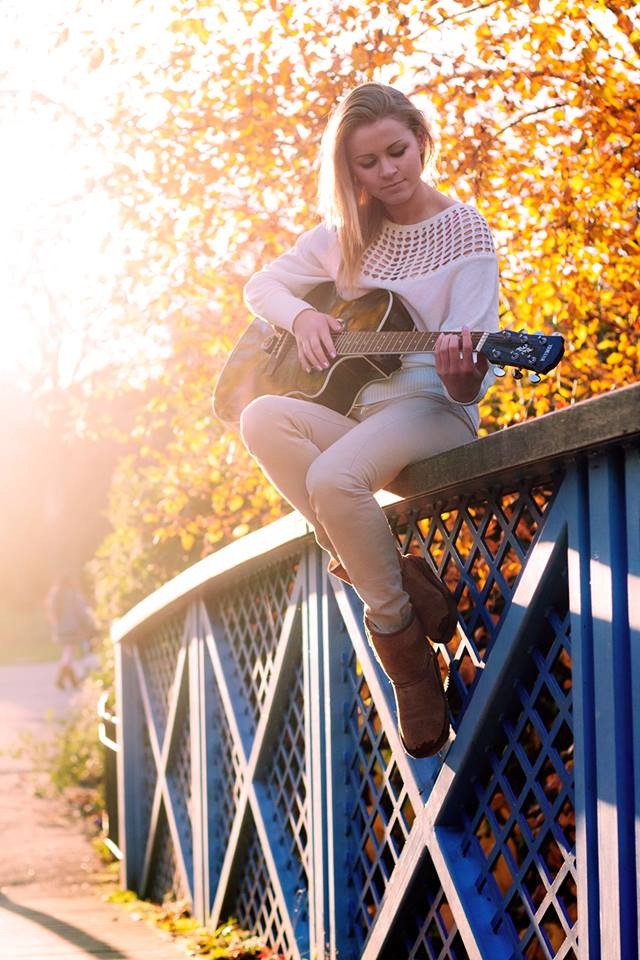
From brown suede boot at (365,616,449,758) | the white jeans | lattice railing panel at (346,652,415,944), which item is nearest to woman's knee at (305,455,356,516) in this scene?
the white jeans

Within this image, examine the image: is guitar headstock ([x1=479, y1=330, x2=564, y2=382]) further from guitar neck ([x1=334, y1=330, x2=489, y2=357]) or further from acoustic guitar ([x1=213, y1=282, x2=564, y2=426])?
Answer: guitar neck ([x1=334, y1=330, x2=489, y2=357])

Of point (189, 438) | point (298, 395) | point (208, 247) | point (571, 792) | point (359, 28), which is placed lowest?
point (571, 792)

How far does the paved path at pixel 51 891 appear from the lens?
17.0 feet

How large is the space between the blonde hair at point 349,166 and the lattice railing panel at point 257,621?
58.8 inches

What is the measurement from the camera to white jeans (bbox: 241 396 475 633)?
2986mm

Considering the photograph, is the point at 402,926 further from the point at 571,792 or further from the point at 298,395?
the point at 298,395

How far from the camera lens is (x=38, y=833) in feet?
31.1

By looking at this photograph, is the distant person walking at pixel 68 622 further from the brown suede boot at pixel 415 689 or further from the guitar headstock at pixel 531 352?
the guitar headstock at pixel 531 352

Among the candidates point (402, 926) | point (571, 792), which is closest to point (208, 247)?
point (402, 926)

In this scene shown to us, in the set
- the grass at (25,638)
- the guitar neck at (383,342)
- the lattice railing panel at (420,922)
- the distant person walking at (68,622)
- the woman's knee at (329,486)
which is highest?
the grass at (25,638)

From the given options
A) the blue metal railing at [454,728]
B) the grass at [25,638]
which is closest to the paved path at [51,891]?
the blue metal railing at [454,728]

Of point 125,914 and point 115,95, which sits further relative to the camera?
point 125,914

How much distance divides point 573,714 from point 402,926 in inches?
49.3

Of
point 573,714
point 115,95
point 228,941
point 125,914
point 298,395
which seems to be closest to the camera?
point 573,714
